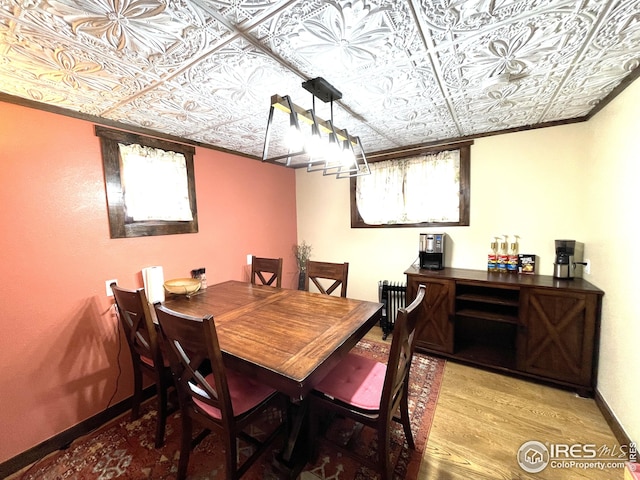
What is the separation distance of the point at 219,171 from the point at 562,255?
3.44 meters

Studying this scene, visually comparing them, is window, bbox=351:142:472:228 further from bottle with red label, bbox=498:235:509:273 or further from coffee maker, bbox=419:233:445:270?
bottle with red label, bbox=498:235:509:273

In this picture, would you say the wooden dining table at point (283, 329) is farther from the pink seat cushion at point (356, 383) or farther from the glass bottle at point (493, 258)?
the glass bottle at point (493, 258)

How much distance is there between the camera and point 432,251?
9.00ft

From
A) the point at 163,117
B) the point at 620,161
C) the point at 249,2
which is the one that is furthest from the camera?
the point at 163,117

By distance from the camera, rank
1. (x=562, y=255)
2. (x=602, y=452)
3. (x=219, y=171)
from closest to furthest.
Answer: (x=602, y=452) < (x=562, y=255) < (x=219, y=171)

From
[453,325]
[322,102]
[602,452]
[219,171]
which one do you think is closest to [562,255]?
[453,325]

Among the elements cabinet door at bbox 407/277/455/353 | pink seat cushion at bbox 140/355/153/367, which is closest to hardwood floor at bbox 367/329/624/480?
cabinet door at bbox 407/277/455/353

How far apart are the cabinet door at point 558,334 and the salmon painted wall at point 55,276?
3330 millimetres

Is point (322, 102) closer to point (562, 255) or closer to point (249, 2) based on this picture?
point (249, 2)

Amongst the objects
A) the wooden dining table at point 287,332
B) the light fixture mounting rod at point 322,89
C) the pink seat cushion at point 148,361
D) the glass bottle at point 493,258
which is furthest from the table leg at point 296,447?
the glass bottle at point 493,258

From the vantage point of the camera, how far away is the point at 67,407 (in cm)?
176

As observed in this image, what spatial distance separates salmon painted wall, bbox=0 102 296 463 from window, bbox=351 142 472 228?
7.90 feet

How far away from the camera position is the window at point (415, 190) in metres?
2.80

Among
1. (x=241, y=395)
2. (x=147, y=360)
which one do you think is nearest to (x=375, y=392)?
(x=241, y=395)
